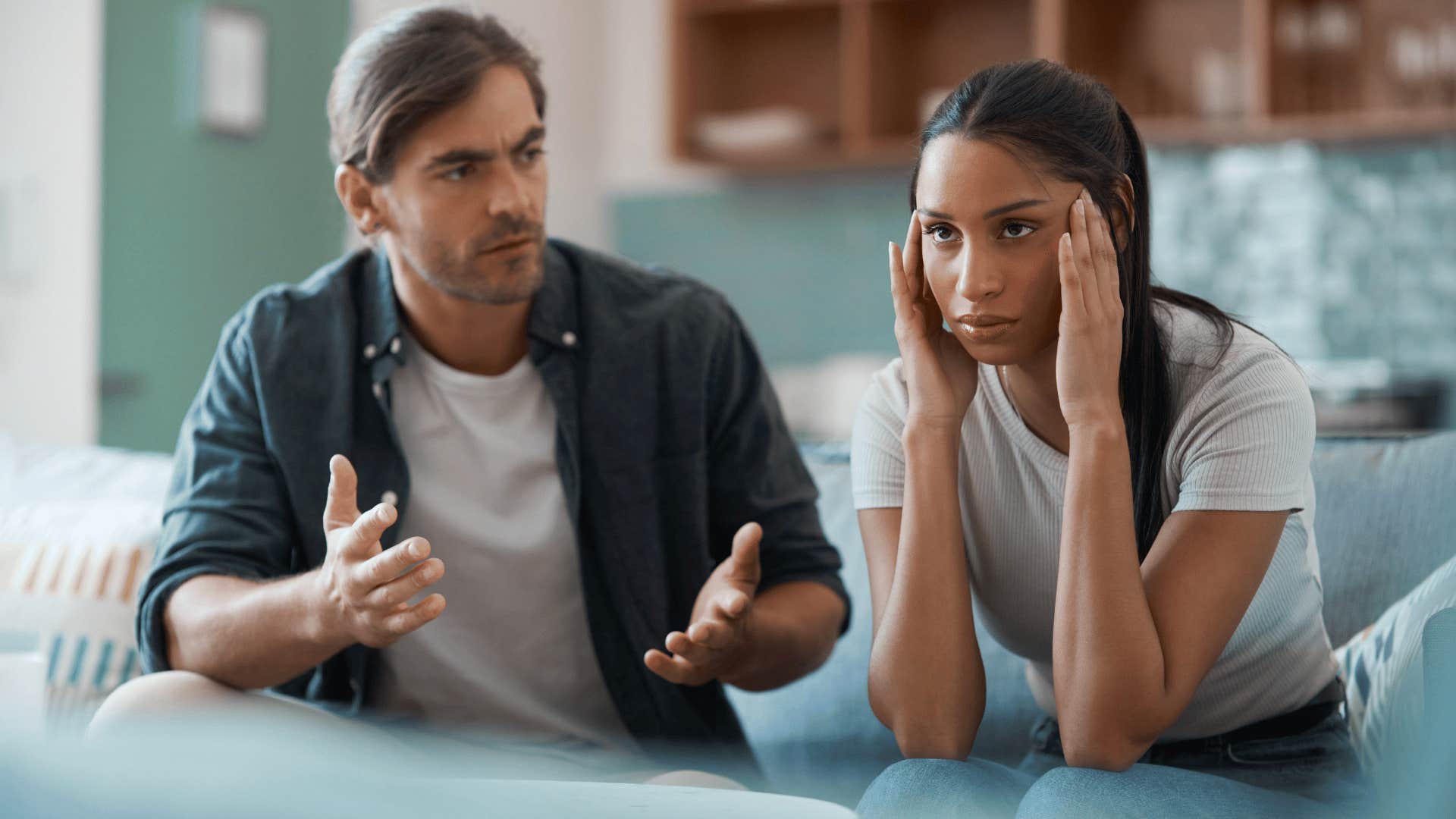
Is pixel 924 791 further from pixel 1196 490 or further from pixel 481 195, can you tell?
pixel 481 195

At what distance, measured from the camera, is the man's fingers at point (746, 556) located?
145 centimetres

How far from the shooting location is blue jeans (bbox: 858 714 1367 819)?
1.07 meters

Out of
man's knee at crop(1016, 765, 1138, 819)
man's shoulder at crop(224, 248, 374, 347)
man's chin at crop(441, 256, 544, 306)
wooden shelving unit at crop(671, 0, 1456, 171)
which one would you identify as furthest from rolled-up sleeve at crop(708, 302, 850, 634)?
wooden shelving unit at crop(671, 0, 1456, 171)

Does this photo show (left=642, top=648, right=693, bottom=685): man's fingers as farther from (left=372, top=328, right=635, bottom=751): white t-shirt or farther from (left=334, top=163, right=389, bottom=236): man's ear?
(left=334, top=163, right=389, bottom=236): man's ear

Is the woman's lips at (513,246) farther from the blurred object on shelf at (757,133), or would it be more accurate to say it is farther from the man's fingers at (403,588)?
the blurred object on shelf at (757,133)

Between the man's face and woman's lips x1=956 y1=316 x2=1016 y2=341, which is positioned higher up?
the man's face

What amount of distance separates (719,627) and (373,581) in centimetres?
33

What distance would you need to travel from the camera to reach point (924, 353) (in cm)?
137

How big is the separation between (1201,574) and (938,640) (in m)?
0.25

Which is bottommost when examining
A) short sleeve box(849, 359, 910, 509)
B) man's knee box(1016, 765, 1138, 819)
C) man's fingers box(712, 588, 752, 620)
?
man's knee box(1016, 765, 1138, 819)

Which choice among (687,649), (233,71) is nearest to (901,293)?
(687,649)

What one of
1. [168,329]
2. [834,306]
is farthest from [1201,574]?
[834,306]

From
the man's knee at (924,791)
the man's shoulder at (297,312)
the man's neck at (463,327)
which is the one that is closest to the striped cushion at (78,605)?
the man's shoulder at (297,312)

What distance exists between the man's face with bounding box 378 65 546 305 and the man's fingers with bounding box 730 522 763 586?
433 mm
